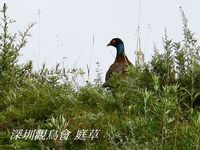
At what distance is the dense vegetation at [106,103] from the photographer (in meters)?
4.59

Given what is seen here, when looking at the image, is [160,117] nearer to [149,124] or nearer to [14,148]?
[149,124]

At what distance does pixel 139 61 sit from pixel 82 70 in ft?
5.87

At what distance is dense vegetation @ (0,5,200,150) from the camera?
4.59 meters

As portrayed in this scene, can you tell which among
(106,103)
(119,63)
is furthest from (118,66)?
(106,103)

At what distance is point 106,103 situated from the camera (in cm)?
622

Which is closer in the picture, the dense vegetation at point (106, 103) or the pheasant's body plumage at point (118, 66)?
the dense vegetation at point (106, 103)

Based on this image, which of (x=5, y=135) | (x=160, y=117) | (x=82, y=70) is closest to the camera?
(x=160, y=117)

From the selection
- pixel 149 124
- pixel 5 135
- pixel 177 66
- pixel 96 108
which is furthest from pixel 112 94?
pixel 149 124

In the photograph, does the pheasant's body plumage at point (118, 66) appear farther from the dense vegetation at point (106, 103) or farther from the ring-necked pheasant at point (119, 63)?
the dense vegetation at point (106, 103)

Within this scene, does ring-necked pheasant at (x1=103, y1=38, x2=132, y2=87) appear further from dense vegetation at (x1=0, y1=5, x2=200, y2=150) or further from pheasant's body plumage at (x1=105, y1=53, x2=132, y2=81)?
dense vegetation at (x1=0, y1=5, x2=200, y2=150)

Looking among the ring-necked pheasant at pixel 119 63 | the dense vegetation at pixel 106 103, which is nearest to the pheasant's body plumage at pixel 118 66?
the ring-necked pheasant at pixel 119 63

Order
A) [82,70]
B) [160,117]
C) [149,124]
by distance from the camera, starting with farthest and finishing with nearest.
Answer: [82,70] < [149,124] < [160,117]

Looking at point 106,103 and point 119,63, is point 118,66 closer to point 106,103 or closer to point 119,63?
point 119,63

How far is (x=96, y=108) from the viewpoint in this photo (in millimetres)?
6281
